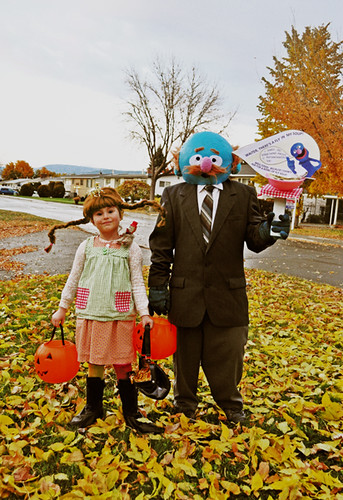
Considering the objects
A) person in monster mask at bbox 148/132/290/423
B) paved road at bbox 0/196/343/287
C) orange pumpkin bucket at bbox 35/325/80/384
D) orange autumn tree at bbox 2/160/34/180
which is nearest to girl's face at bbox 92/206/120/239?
person in monster mask at bbox 148/132/290/423

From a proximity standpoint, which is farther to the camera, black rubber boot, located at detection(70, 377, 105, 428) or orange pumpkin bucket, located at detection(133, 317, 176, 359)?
black rubber boot, located at detection(70, 377, 105, 428)

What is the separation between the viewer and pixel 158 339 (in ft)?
8.32

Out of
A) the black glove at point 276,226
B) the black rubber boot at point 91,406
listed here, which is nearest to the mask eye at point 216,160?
the black glove at point 276,226

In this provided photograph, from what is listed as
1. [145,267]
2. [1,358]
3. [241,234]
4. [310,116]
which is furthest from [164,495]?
[310,116]

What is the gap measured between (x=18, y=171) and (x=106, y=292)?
126m

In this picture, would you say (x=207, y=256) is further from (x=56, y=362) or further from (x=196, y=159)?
(x=56, y=362)

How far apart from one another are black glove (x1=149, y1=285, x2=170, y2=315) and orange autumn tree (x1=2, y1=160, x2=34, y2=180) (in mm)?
118613

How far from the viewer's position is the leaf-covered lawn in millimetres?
2248

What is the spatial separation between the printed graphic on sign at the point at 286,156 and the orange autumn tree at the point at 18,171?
390 feet

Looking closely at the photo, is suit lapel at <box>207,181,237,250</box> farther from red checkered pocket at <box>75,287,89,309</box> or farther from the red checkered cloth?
red checkered pocket at <box>75,287,89,309</box>

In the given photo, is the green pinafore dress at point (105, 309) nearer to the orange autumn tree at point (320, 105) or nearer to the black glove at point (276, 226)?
the black glove at point (276, 226)

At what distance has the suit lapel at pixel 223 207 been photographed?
2619mm

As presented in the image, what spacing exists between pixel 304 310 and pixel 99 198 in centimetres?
450

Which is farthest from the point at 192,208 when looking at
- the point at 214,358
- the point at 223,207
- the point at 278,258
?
the point at 278,258
